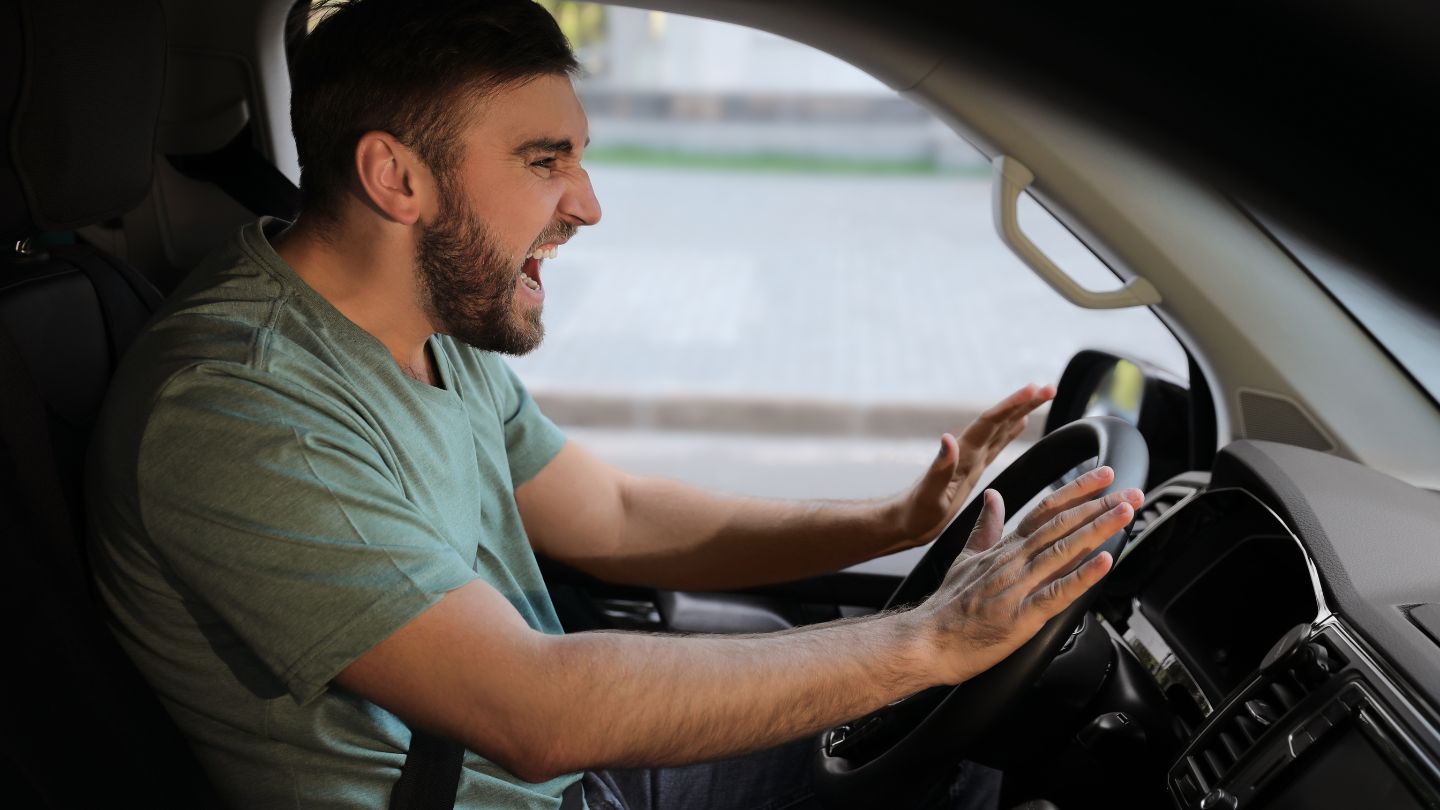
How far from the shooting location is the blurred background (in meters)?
4.36

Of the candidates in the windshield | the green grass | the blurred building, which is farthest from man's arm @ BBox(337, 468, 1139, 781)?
the blurred building

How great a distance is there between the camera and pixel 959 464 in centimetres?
154

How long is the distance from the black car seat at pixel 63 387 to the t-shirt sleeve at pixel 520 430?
0.45 m

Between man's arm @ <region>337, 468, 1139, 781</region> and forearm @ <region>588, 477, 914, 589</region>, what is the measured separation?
504mm

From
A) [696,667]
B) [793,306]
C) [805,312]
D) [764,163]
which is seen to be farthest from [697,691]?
[764,163]

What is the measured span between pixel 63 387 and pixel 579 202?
1.81 ft

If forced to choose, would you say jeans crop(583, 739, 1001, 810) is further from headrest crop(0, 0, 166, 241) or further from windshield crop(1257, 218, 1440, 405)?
headrest crop(0, 0, 166, 241)

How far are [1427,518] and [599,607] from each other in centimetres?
108

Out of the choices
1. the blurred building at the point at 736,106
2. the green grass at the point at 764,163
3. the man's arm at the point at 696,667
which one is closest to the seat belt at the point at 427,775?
the man's arm at the point at 696,667

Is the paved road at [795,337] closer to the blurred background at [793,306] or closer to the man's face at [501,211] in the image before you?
the blurred background at [793,306]

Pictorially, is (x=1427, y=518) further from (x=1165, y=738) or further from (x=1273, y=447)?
(x=1165, y=738)

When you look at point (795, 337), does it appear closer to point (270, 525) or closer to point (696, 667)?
point (696, 667)

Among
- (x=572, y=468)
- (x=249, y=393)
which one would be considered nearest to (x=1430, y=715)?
(x=249, y=393)

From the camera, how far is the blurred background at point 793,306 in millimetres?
4359
